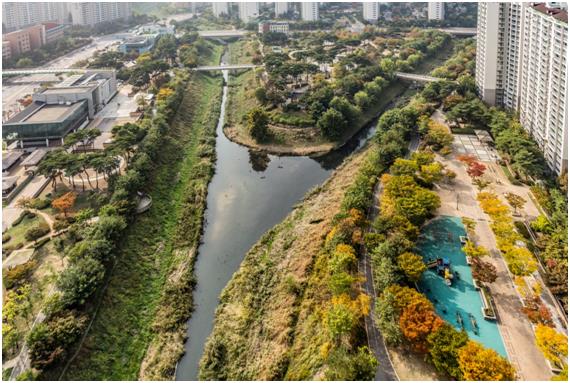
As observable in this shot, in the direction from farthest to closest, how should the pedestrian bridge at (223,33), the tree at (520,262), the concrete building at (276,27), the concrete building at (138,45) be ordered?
the pedestrian bridge at (223,33) → the concrete building at (276,27) → the concrete building at (138,45) → the tree at (520,262)

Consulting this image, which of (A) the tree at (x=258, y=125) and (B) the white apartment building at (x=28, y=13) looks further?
(B) the white apartment building at (x=28, y=13)

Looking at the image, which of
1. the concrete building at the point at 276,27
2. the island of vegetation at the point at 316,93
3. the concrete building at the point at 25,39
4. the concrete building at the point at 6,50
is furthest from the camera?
the concrete building at the point at 276,27

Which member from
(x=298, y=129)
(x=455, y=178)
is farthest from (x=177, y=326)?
(x=298, y=129)

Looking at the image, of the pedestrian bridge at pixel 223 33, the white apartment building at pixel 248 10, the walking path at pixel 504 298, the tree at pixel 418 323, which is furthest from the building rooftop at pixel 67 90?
the white apartment building at pixel 248 10


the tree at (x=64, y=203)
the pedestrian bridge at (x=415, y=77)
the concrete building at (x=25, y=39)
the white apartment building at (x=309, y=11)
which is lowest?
the tree at (x=64, y=203)

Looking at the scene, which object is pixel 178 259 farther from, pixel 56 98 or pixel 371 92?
pixel 371 92

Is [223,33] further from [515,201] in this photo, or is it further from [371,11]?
[515,201]

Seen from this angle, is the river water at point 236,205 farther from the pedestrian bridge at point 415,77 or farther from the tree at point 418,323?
the pedestrian bridge at point 415,77
